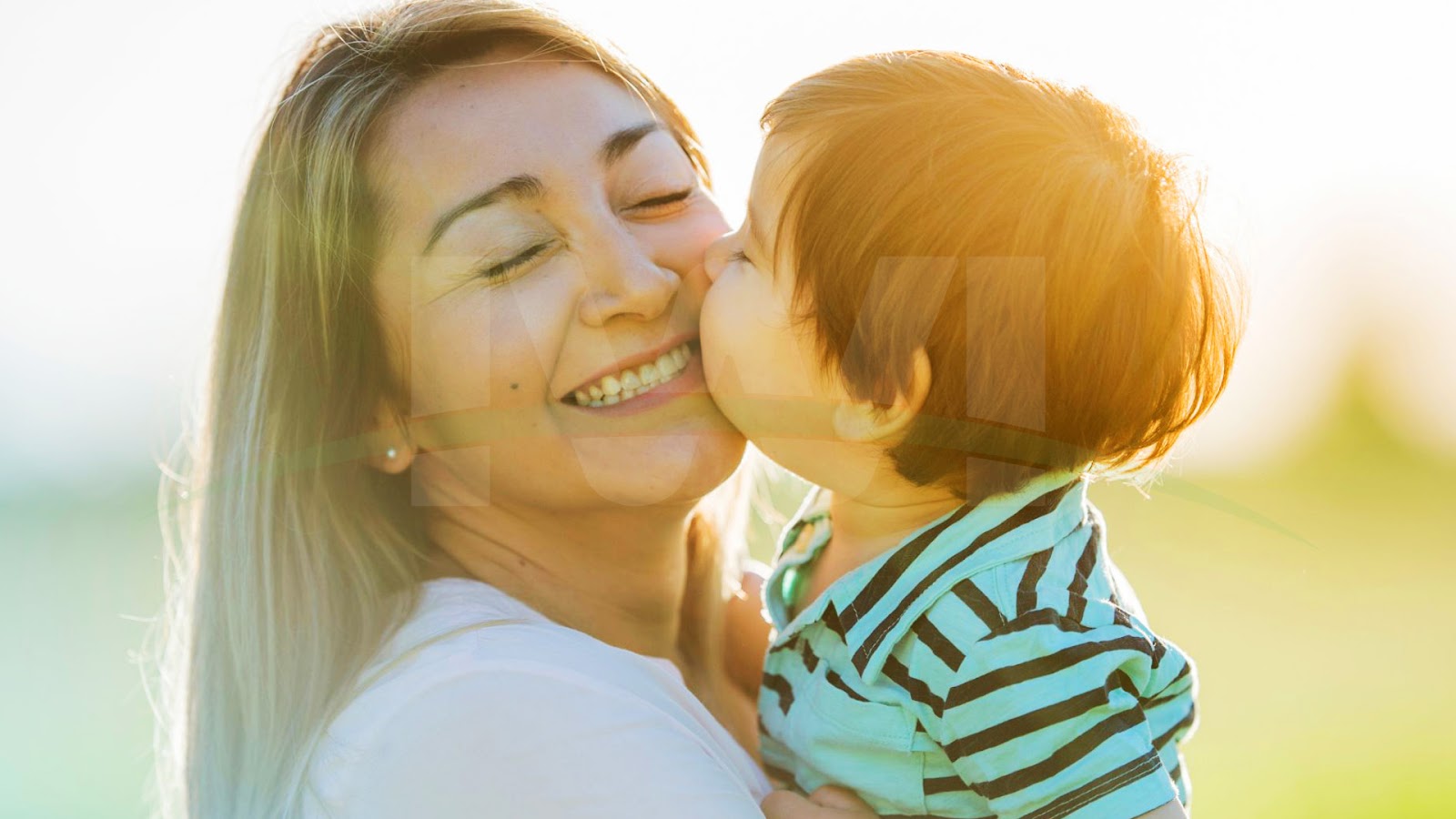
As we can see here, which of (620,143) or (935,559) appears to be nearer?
(935,559)

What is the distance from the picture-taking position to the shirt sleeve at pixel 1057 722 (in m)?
1.57

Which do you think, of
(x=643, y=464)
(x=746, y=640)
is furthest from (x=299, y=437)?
(x=746, y=640)

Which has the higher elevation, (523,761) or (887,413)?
(887,413)

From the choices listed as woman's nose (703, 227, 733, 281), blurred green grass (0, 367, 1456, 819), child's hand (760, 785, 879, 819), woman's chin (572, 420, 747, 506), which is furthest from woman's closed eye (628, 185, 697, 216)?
blurred green grass (0, 367, 1456, 819)

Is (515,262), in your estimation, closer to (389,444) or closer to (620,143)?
(620,143)

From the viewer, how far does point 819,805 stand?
177 cm

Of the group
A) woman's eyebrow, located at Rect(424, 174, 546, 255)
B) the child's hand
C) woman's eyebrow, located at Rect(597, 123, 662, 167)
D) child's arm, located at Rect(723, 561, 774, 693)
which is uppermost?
woman's eyebrow, located at Rect(597, 123, 662, 167)

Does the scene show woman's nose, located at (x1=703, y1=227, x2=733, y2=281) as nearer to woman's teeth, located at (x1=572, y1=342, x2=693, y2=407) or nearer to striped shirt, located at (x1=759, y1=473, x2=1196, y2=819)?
woman's teeth, located at (x1=572, y1=342, x2=693, y2=407)

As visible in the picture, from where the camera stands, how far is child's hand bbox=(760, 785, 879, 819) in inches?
68.5

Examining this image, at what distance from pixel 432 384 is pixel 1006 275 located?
93 centimetres

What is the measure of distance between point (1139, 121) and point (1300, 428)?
10031 mm

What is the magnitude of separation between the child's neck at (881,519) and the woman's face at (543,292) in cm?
24

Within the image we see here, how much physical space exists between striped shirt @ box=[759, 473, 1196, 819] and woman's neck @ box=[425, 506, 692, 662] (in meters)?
0.35

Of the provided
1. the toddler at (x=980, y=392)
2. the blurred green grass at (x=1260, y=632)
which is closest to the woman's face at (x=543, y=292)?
the toddler at (x=980, y=392)
